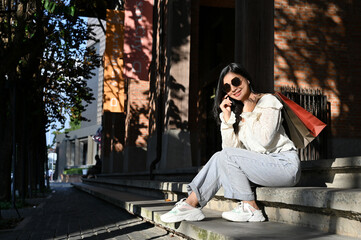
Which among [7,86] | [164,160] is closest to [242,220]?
[164,160]

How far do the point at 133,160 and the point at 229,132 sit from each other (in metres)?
13.7

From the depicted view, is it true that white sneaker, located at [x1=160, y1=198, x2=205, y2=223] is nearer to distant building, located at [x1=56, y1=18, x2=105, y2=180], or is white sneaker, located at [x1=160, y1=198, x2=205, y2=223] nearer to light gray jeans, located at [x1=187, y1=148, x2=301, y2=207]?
light gray jeans, located at [x1=187, y1=148, x2=301, y2=207]

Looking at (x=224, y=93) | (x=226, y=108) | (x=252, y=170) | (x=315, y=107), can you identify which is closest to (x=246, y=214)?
(x=252, y=170)

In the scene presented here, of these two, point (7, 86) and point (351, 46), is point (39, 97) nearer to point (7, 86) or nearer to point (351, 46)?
point (7, 86)

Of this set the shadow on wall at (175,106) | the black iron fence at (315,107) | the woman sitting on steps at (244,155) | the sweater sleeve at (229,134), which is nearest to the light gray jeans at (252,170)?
the woman sitting on steps at (244,155)

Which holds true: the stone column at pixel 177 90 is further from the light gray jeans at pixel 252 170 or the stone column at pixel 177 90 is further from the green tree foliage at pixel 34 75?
the light gray jeans at pixel 252 170

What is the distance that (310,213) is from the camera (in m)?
3.03

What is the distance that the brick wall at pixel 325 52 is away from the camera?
9.86 meters

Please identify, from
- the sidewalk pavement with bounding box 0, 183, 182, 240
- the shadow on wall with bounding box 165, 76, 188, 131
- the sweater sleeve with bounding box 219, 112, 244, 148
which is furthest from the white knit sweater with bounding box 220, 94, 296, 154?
the shadow on wall with bounding box 165, 76, 188, 131

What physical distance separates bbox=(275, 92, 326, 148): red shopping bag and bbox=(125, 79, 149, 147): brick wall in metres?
13.9

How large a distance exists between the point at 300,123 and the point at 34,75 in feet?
44.7

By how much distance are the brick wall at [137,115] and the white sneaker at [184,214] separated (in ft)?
44.6

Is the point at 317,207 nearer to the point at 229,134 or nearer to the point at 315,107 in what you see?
the point at 229,134

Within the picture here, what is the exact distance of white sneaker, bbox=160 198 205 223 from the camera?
3646 millimetres
